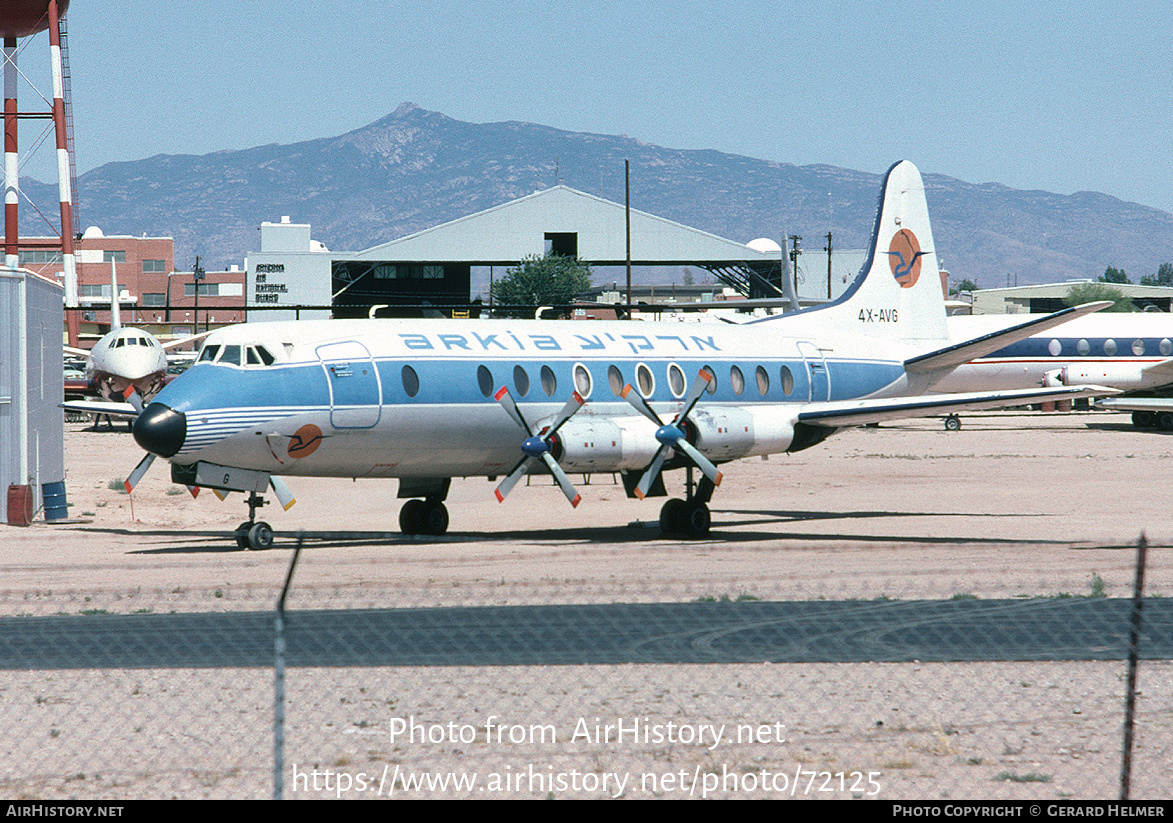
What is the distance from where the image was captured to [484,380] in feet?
75.8

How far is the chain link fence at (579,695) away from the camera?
30.7 feet

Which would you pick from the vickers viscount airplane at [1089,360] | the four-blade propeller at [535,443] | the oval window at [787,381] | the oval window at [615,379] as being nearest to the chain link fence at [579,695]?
the four-blade propeller at [535,443]

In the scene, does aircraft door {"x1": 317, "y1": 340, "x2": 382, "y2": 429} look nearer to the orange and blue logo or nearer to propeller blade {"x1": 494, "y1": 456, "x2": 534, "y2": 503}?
the orange and blue logo

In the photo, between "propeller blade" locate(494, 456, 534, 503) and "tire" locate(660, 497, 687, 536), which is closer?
"propeller blade" locate(494, 456, 534, 503)

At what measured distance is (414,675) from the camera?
41.0ft

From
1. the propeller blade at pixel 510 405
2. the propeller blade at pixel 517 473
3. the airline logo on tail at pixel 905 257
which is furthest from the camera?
the airline logo on tail at pixel 905 257

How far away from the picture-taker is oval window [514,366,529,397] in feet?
77.0

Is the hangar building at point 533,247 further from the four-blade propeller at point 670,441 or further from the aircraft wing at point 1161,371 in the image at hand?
the four-blade propeller at point 670,441

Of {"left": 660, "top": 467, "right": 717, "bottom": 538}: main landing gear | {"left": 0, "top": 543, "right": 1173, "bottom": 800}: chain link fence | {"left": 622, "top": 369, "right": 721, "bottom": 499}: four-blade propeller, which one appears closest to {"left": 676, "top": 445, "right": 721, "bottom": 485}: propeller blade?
{"left": 622, "top": 369, "right": 721, "bottom": 499}: four-blade propeller

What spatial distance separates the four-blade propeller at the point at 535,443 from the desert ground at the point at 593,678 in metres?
1.23

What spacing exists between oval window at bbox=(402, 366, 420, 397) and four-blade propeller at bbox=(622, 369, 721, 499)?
3.77 metres

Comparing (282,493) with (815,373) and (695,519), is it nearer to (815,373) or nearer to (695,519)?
(695,519)

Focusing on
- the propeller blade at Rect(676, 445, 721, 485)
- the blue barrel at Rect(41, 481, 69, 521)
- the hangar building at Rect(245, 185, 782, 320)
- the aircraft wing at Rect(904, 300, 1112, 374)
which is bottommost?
the blue barrel at Rect(41, 481, 69, 521)

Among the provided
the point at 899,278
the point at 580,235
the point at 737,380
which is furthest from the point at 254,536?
the point at 580,235
